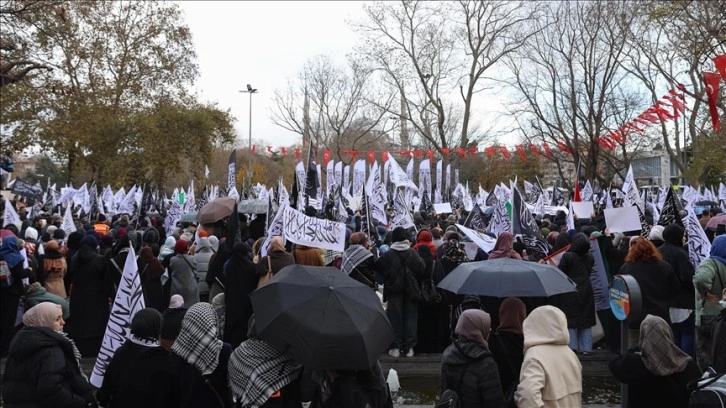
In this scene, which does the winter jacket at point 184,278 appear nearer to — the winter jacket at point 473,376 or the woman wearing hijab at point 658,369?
the winter jacket at point 473,376

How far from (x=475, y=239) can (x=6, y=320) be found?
555 cm

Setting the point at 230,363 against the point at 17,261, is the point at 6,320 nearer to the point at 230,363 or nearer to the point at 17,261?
the point at 17,261

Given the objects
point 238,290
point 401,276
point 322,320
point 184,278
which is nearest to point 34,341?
point 322,320

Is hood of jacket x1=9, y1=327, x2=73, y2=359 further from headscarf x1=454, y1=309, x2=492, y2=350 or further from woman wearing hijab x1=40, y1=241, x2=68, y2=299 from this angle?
woman wearing hijab x1=40, y1=241, x2=68, y2=299

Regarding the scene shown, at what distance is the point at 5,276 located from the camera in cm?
884

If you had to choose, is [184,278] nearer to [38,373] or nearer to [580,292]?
[38,373]

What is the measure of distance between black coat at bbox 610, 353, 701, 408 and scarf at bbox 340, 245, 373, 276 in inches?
158

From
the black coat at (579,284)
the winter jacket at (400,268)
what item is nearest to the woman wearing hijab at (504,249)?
the black coat at (579,284)

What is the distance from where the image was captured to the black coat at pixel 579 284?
8.88 meters

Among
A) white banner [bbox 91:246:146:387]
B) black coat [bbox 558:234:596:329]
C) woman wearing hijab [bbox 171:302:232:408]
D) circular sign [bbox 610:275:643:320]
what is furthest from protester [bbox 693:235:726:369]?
white banner [bbox 91:246:146:387]

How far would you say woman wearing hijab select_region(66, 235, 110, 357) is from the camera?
9.08 meters

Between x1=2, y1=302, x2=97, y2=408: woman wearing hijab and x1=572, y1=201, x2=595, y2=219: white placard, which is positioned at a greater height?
x1=572, y1=201, x2=595, y2=219: white placard

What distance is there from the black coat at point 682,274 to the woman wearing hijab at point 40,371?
233 inches

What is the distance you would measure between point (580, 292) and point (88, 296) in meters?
5.76
